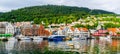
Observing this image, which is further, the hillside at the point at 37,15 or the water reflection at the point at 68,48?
the hillside at the point at 37,15

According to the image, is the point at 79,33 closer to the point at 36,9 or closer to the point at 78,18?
the point at 78,18

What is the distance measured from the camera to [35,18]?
536 feet

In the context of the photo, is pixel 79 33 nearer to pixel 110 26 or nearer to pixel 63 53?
pixel 110 26

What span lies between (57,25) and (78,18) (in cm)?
1779

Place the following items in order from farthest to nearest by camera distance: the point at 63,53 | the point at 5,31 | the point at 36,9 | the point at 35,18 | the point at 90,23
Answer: the point at 36,9, the point at 90,23, the point at 35,18, the point at 5,31, the point at 63,53

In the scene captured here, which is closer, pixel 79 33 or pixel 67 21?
pixel 79 33

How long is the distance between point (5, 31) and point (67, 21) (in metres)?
63.8

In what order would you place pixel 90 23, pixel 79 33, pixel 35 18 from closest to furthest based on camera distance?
pixel 79 33 → pixel 35 18 → pixel 90 23

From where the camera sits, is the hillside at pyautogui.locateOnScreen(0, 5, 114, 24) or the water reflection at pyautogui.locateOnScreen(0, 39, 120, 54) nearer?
the water reflection at pyautogui.locateOnScreen(0, 39, 120, 54)

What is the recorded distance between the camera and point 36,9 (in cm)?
19050

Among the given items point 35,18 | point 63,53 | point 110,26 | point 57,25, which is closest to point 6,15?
point 35,18

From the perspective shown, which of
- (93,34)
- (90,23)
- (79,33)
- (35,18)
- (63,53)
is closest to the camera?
(63,53)

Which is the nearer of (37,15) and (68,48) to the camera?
(68,48)

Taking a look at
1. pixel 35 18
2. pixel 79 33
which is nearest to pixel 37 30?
pixel 79 33
